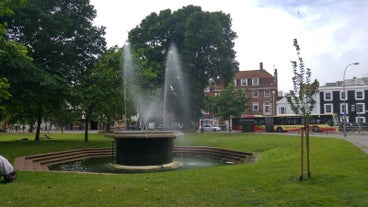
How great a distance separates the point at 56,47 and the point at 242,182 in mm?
23160

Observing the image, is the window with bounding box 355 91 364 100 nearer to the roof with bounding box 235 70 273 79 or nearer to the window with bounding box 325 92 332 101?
the window with bounding box 325 92 332 101

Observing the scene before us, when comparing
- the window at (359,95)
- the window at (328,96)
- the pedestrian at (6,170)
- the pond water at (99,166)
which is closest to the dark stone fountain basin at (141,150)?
the pond water at (99,166)

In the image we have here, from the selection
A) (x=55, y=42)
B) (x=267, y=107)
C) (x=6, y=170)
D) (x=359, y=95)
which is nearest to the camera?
(x=6, y=170)

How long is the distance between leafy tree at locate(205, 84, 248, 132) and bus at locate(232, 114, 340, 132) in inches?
90.2

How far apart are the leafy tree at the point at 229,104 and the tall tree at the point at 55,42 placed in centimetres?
2601

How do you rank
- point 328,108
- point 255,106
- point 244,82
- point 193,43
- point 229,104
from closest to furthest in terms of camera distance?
point 193,43
point 229,104
point 328,108
point 255,106
point 244,82

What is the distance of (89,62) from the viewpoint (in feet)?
107

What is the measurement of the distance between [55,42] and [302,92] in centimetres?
2389

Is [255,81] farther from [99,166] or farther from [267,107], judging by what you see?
[99,166]

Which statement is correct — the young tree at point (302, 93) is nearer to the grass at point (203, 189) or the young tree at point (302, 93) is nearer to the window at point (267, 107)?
the grass at point (203, 189)

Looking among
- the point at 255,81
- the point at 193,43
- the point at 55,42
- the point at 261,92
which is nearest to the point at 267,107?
the point at 261,92

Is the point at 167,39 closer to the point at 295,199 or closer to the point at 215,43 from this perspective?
the point at 215,43

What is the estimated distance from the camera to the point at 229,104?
179 ft

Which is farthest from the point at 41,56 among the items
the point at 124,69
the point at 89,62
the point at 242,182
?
the point at 242,182
